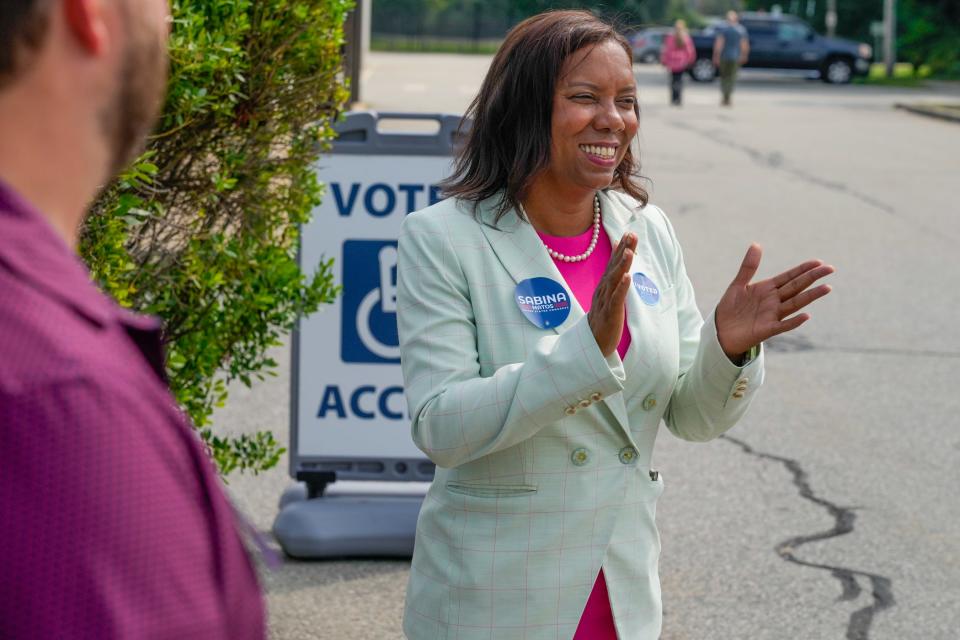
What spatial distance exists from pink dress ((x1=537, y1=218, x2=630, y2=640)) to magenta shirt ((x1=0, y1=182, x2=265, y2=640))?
62.9 inches

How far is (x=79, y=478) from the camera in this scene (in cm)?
102

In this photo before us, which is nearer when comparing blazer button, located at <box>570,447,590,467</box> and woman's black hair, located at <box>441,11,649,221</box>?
blazer button, located at <box>570,447,590,467</box>

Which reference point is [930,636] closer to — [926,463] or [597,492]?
[926,463]

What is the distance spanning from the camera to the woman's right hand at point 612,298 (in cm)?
230

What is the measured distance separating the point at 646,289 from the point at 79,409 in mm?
1855

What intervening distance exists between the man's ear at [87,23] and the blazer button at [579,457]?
1653 millimetres

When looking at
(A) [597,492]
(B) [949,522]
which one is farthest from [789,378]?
(A) [597,492]

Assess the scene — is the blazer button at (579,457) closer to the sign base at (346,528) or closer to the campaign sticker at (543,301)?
the campaign sticker at (543,301)

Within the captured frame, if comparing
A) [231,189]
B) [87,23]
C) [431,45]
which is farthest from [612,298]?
Result: [431,45]

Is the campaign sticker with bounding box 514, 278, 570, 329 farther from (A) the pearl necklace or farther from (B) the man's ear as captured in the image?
(B) the man's ear

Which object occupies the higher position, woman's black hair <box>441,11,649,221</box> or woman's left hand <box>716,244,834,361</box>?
woman's black hair <box>441,11,649,221</box>

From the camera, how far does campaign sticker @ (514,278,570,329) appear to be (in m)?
2.63

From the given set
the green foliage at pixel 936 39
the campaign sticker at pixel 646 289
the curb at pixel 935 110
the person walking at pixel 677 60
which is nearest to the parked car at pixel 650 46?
the green foliage at pixel 936 39

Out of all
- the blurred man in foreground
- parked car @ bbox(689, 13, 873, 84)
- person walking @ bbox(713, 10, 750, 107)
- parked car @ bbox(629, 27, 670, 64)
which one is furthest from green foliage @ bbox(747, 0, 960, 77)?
the blurred man in foreground
